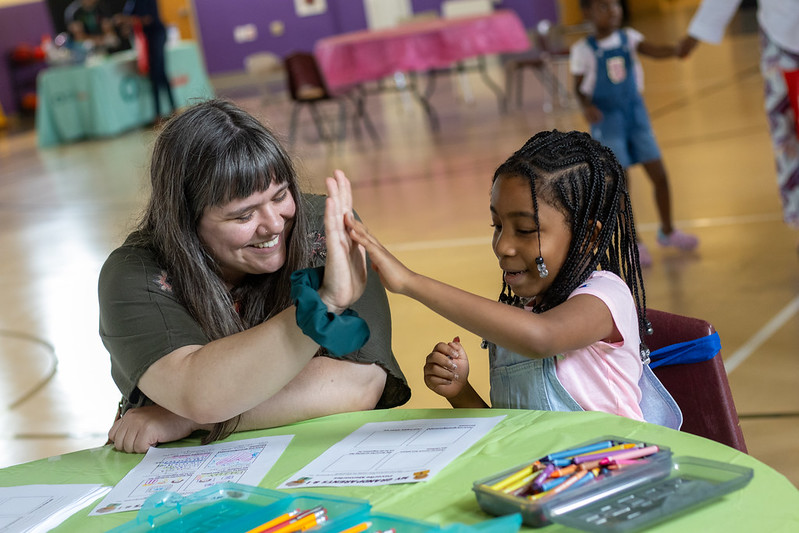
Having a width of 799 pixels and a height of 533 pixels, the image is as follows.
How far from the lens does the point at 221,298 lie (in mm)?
1768

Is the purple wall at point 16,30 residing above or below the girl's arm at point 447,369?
above

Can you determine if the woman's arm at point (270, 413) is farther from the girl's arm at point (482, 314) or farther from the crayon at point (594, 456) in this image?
the crayon at point (594, 456)

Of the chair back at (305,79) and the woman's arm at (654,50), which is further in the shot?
the chair back at (305,79)

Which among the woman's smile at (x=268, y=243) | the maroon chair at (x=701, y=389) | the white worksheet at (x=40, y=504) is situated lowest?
the maroon chair at (x=701, y=389)

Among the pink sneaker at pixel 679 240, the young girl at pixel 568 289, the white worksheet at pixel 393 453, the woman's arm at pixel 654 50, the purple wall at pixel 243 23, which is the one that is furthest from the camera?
the purple wall at pixel 243 23

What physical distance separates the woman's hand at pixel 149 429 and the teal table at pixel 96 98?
36.2 feet

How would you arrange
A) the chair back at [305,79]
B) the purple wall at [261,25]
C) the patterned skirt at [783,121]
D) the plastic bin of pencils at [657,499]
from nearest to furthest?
the plastic bin of pencils at [657,499]
the patterned skirt at [783,121]
the chair back at [305,79]
the purple wall at [261,25]

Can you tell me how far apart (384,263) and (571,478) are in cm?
49

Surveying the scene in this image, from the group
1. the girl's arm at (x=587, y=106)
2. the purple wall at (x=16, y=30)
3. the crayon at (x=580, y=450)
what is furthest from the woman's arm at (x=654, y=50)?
the purple wall at (x=16, y=30)

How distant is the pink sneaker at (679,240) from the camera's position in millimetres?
4371

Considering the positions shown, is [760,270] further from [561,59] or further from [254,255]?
[561,59]

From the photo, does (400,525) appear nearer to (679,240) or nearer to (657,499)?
(657,499)

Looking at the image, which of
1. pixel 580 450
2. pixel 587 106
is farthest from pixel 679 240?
pixel 580 450

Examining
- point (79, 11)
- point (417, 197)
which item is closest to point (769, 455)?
point (417, 197)
